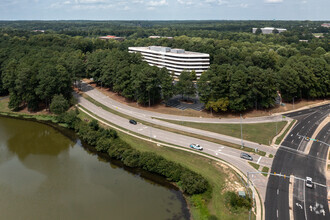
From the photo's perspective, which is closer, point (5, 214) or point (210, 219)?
point (210, 219)

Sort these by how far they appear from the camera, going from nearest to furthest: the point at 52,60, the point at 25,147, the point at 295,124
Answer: the point at 25,147 → the point at 295,124 → the point at 52,60

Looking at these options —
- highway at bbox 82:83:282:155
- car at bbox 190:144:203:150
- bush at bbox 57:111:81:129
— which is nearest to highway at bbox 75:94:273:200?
car at bbox 190:144:203:150

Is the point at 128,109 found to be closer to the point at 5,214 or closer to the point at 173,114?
the point at 173,114

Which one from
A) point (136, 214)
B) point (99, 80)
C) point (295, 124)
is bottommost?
point (136, 214)

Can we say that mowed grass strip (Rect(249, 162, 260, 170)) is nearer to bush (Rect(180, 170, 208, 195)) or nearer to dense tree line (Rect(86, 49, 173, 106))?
bush (Rect(180, 170, 208, 195))

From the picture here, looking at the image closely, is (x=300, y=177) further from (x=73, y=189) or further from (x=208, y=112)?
(x=73, y=189)

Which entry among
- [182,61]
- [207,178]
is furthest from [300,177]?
[182,61]

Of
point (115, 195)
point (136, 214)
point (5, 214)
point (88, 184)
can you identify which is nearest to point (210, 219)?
point (136, 214)

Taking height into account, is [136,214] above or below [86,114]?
below
